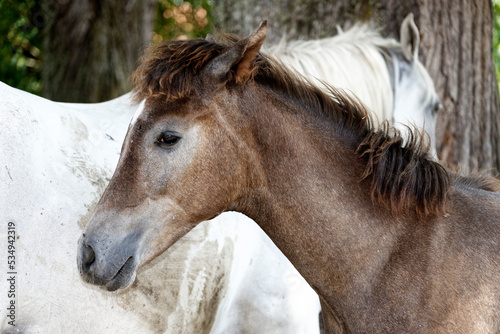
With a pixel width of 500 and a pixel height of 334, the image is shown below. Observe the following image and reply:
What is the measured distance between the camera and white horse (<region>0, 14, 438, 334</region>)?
98.6 inches

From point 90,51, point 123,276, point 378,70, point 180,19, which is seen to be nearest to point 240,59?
point 123,276

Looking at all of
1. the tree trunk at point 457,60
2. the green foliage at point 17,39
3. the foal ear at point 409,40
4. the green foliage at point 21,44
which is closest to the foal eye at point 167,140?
the foal ear at point 409,40

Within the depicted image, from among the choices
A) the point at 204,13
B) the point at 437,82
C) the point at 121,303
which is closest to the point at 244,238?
the point at 121,303

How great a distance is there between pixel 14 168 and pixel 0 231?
0.30 m

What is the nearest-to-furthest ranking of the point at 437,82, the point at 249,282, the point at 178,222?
the point at 178,222
the point at 249,282
the point at 437,82

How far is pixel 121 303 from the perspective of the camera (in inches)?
105

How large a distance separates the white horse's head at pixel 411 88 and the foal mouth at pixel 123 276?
2423 millimetres

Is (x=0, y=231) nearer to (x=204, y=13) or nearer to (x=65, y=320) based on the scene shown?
(x=65, y=320)

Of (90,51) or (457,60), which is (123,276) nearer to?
(457,60)

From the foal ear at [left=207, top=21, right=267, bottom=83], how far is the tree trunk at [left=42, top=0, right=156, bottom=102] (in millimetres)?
4780

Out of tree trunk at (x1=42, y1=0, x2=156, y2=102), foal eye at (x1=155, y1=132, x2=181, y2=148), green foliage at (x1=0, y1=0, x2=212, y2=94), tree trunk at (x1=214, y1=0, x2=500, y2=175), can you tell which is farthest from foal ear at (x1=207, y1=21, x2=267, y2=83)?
green foliage at (x1=0, y1=0, x2=212, y2=94)

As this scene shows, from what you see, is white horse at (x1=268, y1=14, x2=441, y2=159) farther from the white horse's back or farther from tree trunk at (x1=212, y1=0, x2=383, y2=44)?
the white horse's back

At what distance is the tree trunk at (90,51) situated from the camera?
686cm

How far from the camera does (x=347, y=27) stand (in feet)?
17.3
